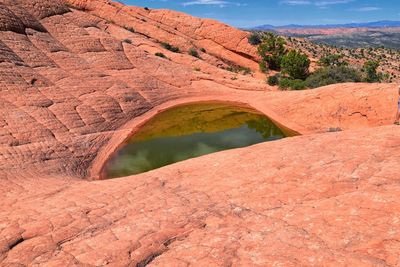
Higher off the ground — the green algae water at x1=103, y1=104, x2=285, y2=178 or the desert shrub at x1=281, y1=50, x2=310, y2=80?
the desert shrub at x1=281, y1=50, x2=310, y2=80

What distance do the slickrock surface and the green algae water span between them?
1114 mm

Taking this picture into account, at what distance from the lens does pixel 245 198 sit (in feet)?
33.4

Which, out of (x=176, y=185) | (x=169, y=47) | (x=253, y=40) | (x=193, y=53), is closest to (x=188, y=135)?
(x=176, y=185)

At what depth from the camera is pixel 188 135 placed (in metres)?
25.8

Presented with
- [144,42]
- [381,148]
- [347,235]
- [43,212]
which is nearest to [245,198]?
[347,235]

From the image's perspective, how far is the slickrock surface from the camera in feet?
25.1

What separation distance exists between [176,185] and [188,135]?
1384cm

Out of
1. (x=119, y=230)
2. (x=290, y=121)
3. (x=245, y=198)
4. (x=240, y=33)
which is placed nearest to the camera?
(x=119, y=230)

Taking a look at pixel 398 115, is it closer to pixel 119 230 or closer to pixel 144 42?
pixel 119 230

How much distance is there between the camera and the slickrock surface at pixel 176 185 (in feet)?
25.1

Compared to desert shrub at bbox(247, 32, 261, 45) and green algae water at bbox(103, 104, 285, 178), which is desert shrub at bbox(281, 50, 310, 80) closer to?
desert shrub at bbox(247, 32, 261, 45)

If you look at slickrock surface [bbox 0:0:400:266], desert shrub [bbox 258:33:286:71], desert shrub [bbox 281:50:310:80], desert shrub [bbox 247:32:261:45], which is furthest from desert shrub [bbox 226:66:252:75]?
slickrock surface [bbox 0:0:400:266]

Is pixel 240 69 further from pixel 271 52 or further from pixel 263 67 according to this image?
pixel 271 52

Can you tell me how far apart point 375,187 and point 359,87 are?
61.8 ft
